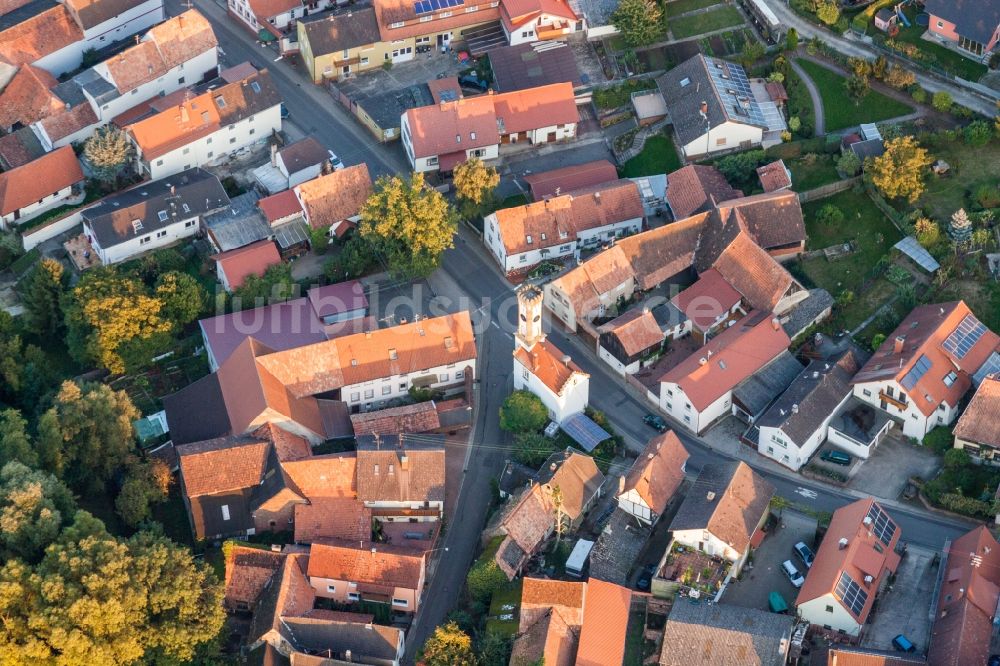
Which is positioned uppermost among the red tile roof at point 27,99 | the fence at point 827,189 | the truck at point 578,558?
the red tile roof at point 27,99

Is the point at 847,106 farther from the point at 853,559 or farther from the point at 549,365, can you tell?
the point at 853,559

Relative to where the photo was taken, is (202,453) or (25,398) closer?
(202,453)

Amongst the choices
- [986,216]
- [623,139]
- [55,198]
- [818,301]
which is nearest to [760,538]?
[818,301]

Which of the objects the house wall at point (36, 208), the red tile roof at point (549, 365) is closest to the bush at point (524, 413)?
the red tile roof at point (549, 365)

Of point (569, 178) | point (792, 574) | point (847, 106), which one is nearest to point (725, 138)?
point (847, 106)

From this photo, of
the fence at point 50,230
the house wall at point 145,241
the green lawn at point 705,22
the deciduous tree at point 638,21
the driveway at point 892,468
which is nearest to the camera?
the driveway at point 892,468

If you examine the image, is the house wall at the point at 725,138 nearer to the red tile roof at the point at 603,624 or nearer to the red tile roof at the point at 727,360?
the red tile roof at the point at 727,360

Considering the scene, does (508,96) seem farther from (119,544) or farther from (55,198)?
(119,544)
